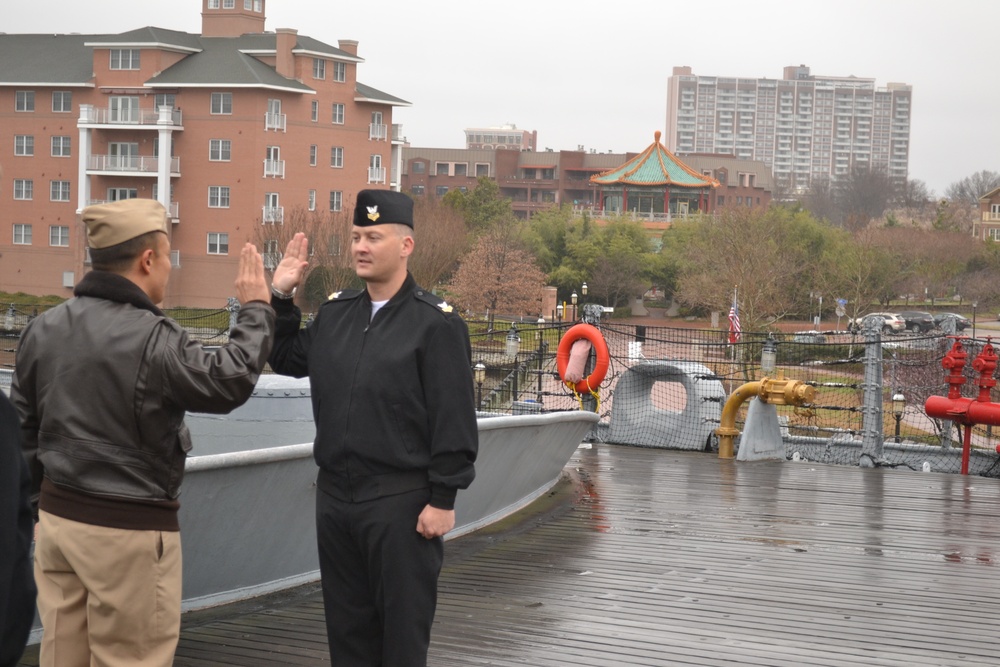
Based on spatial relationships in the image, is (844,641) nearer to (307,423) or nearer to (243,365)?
(243,365)

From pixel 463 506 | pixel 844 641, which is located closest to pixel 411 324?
pixel 844 641

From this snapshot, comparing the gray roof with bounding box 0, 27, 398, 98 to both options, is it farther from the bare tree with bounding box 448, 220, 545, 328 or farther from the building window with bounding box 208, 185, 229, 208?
the bare tree with bounding box 448, 220, 545, 328

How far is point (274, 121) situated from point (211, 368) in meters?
53.4

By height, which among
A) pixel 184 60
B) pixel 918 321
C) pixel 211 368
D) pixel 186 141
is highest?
pixel 184 60

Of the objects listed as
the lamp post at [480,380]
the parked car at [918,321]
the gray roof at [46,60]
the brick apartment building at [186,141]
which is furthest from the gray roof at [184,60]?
the lamp post at [480,380]

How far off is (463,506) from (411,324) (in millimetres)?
3536

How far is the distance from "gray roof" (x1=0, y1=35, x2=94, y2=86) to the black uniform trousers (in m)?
56.7

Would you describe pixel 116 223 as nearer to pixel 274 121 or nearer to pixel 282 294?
pixel 282 294

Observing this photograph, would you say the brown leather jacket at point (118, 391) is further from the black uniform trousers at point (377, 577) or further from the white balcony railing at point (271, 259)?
the white balcony railing at point (271, 259)

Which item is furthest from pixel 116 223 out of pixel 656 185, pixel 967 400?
pixel 656 185

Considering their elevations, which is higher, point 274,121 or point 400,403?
point 274,121

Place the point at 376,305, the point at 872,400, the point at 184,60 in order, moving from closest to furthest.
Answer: the point at 376,305 → the point at 872,400 → the point at 184,60

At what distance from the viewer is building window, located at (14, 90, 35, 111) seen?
57.5 metres

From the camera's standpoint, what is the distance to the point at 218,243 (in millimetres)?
55156
